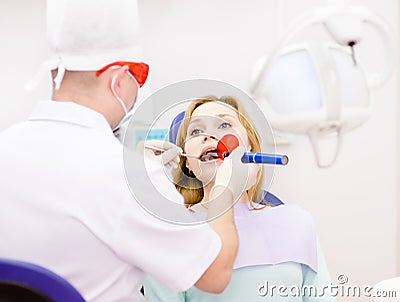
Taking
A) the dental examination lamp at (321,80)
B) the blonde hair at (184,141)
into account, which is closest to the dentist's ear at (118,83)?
the blonde hair at (184,141)

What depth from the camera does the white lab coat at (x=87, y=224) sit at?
0.95 metres

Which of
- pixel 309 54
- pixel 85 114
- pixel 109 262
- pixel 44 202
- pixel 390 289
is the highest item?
pixel 309 54

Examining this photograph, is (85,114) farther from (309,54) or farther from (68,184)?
(309,54)

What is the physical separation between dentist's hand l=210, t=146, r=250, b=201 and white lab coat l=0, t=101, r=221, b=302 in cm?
10

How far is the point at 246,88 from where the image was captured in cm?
208

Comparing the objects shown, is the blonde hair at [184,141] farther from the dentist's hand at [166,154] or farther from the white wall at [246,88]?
the white wall at [246,88]

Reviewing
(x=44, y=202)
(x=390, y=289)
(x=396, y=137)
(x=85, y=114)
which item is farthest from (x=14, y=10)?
(x=390, y=289)

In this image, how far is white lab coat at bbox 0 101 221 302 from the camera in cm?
95

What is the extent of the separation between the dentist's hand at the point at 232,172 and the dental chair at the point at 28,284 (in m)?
0.35

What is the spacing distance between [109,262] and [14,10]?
1.39 metres

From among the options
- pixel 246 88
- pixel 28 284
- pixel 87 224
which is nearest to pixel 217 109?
pixel 87 224

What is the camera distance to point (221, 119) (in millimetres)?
1184

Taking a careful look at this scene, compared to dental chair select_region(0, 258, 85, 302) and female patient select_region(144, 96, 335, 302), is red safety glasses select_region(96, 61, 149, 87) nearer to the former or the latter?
female patient select_region(144, 96, 335, 302)

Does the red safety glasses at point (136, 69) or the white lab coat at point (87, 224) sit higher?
the red safety glasses at point (136, 69)
